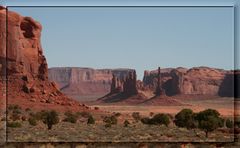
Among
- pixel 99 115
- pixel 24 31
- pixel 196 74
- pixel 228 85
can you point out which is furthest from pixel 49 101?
pixel 196 74

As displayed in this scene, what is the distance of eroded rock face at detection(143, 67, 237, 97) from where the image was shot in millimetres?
149887

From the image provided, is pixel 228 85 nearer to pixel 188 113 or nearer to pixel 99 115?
pixel 99 115

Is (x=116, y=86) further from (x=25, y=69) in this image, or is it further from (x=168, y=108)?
(x=25, y=69)

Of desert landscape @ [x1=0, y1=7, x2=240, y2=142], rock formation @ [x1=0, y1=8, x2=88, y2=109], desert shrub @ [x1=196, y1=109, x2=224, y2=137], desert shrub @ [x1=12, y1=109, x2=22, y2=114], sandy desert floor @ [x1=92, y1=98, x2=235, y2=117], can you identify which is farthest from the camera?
sandy desert floor @ [x1=92, y1=98, x2=235, y2=117]

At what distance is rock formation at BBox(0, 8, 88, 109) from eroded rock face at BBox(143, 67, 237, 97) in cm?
8077

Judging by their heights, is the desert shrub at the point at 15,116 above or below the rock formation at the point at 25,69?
below

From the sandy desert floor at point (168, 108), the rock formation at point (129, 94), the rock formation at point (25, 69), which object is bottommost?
the sandy desert floor at point (168, 108)

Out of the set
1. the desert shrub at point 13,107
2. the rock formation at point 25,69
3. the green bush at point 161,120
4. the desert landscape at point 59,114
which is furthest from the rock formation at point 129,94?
the green bush at point 161,120

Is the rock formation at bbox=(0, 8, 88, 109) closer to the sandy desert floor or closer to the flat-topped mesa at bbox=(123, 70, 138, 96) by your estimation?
the sandy desert floor

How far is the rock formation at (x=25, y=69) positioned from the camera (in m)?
64.6

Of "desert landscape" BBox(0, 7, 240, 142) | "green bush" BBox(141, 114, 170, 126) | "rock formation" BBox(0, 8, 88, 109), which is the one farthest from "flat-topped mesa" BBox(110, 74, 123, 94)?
"green bush" BBox(141, 114, 170, 126)

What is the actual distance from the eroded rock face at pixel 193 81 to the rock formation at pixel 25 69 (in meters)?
80.8

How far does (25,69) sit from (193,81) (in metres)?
97.0

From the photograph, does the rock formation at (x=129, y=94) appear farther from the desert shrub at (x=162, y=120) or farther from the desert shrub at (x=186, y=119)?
the desert shrub at (x=186, y=119)
